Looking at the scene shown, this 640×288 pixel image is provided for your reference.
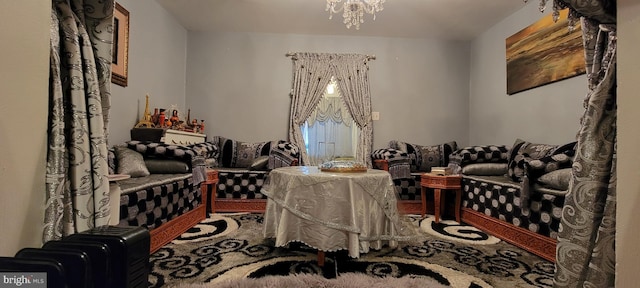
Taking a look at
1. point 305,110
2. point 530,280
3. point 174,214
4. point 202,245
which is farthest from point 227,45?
point 530,280

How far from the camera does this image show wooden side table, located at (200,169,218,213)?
3350mm

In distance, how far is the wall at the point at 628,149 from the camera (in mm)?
741

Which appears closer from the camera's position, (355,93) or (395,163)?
(395,163)

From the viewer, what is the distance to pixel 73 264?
52 centimetres

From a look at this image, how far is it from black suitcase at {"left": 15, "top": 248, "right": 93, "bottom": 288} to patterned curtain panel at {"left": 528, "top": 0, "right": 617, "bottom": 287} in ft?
4.17

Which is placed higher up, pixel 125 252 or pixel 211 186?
pixel 125 252

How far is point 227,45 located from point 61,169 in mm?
4588

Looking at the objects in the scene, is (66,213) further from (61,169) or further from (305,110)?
(305,110)

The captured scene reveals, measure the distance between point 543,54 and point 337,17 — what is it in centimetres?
265

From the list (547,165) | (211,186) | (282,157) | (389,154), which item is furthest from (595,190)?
(211,186)

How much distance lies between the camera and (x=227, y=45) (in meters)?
5.03

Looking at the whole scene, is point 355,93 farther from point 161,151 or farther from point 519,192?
point 161,151

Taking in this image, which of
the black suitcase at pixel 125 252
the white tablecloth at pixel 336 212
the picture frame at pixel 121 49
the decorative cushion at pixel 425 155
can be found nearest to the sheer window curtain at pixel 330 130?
the decorative cushion at pixel 425 155

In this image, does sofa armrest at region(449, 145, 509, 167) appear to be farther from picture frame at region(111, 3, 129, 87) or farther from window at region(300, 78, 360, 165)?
picture frame at region(111, 3, 129, 87)
